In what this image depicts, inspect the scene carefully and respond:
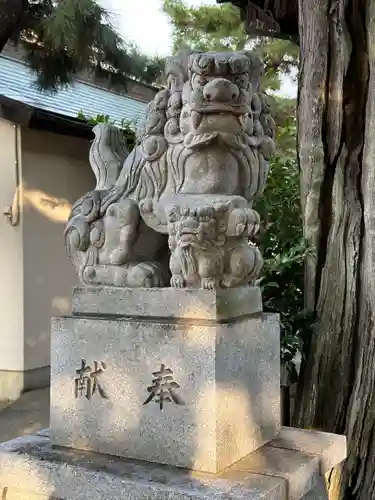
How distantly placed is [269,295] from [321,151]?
953mm

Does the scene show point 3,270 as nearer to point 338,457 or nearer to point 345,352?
point 345,352

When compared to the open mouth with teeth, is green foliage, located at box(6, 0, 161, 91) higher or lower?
higher

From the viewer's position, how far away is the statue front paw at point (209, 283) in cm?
214

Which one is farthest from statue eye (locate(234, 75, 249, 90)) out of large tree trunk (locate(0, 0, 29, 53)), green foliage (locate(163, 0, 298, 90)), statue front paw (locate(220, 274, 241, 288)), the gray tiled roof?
green foliage (locate(163, 0, 298, 90))

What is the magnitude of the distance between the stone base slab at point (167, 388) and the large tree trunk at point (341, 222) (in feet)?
3.85

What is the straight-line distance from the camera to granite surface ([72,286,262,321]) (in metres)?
2.16

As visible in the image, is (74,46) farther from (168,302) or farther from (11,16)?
(168,302)

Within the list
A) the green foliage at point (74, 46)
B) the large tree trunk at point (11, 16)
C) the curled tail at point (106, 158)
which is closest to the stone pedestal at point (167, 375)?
the curled tail at point (106, 158)

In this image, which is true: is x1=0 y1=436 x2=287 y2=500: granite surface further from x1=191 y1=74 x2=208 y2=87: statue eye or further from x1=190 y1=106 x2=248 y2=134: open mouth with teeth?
x1=191 y1=74 x2=208 y2=87: statue eye

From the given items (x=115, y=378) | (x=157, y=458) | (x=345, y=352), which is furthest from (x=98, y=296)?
(x=345, y=352)

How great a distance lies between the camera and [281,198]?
4.43 metres

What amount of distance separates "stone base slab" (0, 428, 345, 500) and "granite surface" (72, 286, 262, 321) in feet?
1.72

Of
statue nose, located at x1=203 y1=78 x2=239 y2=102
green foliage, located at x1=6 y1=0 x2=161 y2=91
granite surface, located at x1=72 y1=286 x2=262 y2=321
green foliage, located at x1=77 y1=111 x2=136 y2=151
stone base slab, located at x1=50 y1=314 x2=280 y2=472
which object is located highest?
green foliage, located at x1=6 y1=0 x2=161 y2=91

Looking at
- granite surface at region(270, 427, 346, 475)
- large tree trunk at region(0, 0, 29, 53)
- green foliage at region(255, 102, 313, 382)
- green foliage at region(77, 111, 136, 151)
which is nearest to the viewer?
granite surface at region(270, 427, 346, 475)
